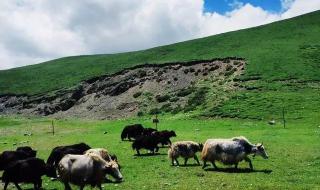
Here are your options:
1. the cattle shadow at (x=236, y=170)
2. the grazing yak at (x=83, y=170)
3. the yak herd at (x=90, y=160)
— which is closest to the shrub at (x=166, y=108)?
the yak herd at (x=90, y=160)

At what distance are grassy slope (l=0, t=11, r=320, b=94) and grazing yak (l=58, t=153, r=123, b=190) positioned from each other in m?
66.1

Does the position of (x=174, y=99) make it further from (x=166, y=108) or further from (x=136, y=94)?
(x=136, y=94)

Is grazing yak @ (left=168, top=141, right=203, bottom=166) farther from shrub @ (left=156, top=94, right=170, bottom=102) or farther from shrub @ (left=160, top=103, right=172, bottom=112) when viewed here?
shrub @ (left=156, top=94, right=170, bottom=102)

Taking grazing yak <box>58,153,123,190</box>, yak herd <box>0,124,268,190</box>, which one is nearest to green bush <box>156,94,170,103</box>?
yak herd <box>0,124,268,190</box>

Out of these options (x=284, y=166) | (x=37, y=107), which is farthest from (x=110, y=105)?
(x=284, y=166)

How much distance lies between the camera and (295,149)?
32.0 meters

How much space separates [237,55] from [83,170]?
8264cm

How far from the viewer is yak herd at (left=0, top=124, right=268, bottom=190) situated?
1862 centimetres

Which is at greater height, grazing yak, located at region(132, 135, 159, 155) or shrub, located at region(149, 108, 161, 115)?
shrub, located at region(149, 108, 161, 115)

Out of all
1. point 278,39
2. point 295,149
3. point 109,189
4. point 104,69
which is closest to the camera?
point 109,189

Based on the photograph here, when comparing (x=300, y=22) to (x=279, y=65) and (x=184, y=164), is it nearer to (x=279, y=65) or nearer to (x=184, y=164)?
(x=279, y=65)

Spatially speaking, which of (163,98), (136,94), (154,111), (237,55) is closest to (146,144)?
(154,111)

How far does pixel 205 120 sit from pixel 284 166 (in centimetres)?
3584

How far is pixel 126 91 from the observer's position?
308 ft
